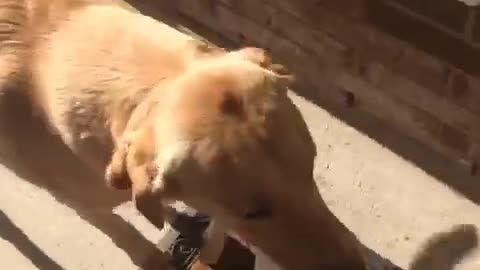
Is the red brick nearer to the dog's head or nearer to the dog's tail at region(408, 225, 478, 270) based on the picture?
the dog's tail at region(408, 225, 478, 270)

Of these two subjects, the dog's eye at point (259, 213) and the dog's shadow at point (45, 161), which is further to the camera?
the dog's shadow at point (45, 161)

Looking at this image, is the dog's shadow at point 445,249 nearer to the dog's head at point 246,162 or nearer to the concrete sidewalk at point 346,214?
the concrete sidewalk at point 346,214

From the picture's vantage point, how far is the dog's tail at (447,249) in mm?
1956

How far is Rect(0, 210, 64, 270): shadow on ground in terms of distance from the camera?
2037 mm

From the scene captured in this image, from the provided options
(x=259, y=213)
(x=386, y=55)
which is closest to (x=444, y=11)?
(x=386, y=55)

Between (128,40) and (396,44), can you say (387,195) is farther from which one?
(128,40)

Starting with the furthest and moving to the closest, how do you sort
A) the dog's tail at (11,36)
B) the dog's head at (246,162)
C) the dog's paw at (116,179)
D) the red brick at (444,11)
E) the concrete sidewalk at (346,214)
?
the concrete sidewalk at (346,214)
the red brick at (444,11)
the dog's tail at (11,36)
the dog's paw at (116,179)
the dog's head at (246,162)

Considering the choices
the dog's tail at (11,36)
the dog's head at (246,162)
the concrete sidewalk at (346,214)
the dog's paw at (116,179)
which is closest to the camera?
the dog's head at (246,162)

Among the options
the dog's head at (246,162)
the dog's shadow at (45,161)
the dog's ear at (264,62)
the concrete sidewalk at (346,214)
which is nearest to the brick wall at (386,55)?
the concrete sidewalk at (346,214)

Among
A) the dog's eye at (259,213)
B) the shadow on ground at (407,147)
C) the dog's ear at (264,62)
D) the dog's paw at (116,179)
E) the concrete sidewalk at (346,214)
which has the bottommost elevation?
the concrete sidewalk at (346,214)

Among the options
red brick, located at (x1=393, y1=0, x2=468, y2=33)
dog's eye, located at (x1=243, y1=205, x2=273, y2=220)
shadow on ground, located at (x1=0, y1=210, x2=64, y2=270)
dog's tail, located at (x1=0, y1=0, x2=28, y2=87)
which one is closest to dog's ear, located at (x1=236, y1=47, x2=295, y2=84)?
dog's eye, located at (x1=243, y1=205, x2=273, y2=220)

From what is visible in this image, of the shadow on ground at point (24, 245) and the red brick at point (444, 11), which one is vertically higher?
the red brick at point (444, 11)

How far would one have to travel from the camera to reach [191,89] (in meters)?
1.37

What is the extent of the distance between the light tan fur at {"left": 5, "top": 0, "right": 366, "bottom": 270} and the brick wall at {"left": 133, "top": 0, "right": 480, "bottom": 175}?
561mm
